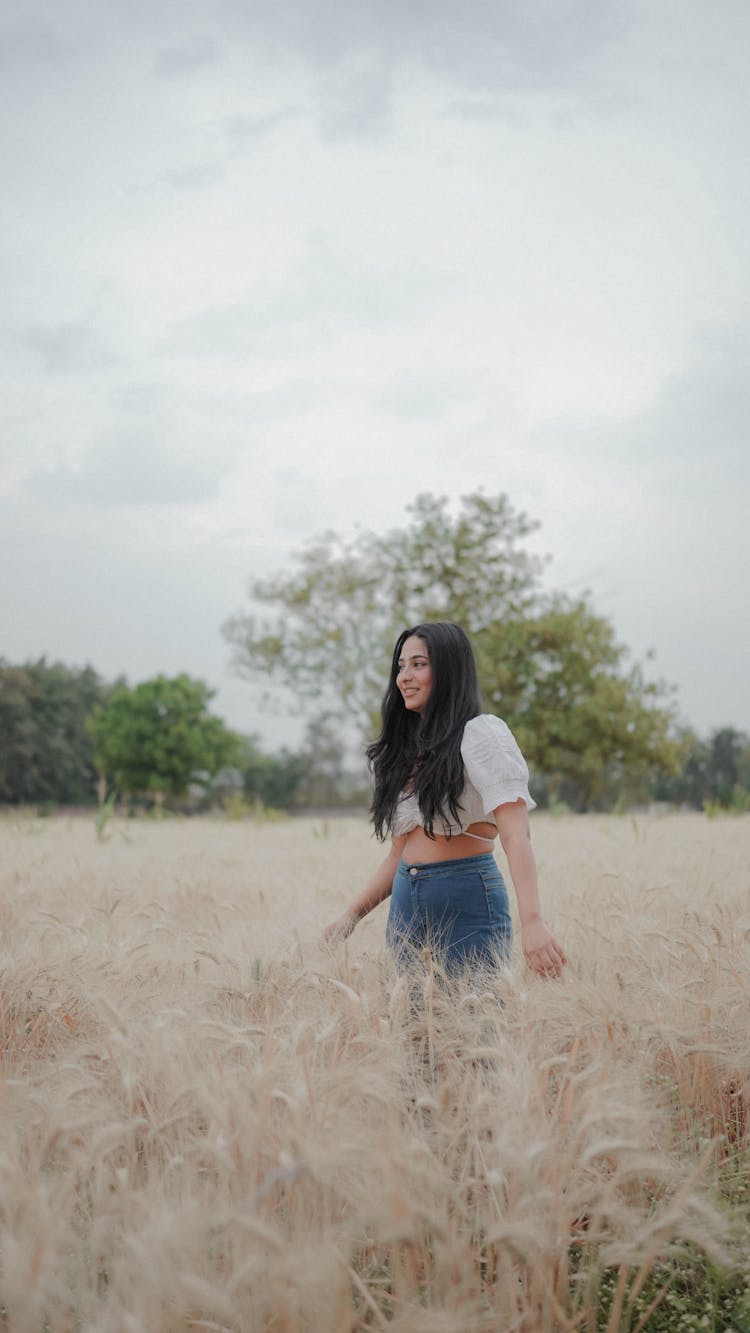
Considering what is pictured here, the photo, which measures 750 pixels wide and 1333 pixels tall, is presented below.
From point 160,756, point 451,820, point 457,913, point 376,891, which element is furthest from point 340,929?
point 160,756

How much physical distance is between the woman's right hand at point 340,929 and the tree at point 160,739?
44210mm

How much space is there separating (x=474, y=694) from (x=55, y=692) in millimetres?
50312

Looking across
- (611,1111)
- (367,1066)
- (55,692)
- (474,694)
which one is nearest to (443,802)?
(474,694)

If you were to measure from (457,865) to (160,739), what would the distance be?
46190 millimetres

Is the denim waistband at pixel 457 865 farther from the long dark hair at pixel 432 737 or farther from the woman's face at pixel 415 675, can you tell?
the woman's face at pixel 415 675

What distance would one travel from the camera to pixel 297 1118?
6.03 ft

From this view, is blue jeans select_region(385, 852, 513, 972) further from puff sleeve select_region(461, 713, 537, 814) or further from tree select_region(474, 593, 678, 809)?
tree select_region(474, 593, 678, 809)

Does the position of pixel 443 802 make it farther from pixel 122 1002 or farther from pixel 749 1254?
pixel 749 1254

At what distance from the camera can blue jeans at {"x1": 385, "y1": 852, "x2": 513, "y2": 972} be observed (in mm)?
3463

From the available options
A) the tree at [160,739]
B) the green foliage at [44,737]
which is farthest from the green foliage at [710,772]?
the green foliage at [44,737]

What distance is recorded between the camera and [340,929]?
3.72 metres

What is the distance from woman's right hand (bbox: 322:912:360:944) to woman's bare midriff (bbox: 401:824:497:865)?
1.08 ft

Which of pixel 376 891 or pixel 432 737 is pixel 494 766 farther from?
pixel 376 891

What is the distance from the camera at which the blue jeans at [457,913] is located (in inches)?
136
